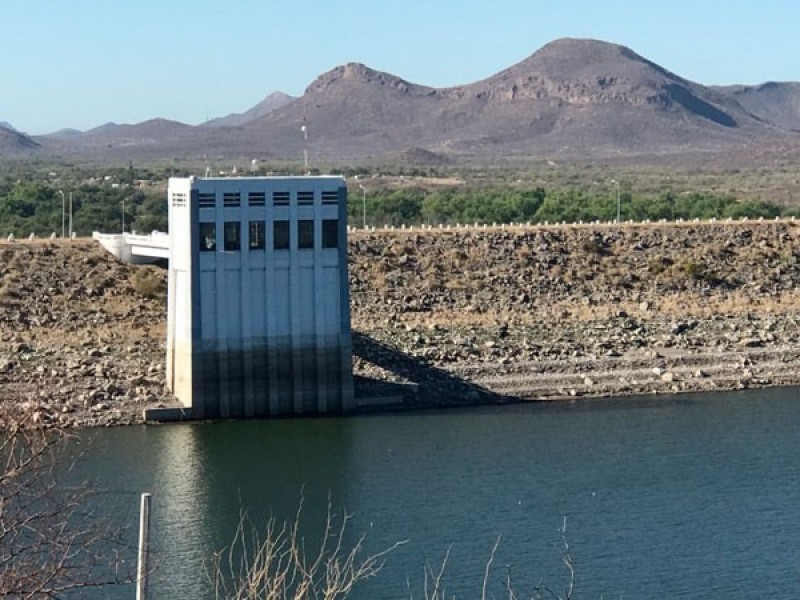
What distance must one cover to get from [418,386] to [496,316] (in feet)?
28.5

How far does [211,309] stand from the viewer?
140 feet

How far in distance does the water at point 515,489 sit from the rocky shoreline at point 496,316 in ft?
6.74

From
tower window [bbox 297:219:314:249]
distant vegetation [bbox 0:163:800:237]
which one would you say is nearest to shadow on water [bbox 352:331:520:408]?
tower window [bbox 297:219:314:249]

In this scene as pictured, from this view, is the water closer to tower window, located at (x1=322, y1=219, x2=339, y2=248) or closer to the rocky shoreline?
the rocky shoreline

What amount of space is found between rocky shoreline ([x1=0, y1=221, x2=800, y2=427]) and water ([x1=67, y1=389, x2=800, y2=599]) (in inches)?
80.9

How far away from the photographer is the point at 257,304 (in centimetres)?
4309

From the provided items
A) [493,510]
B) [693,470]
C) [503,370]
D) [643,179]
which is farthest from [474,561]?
[643,179]

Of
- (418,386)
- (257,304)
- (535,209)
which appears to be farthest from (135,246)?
(535,209)

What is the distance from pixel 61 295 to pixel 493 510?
2294 centimetres

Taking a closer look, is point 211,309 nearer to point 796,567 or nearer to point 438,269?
point 438,269

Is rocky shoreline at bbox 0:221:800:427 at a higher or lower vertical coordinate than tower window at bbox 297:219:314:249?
lower

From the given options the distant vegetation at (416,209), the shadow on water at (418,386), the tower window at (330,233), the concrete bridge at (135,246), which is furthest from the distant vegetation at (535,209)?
the tower window at (330,233)

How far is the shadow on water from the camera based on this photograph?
44.6m

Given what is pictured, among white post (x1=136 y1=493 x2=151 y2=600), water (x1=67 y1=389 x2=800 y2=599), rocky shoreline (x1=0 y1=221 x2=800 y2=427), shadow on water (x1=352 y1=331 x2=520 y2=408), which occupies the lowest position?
water (x1=67 y1=389 x2=800 y2=599)
